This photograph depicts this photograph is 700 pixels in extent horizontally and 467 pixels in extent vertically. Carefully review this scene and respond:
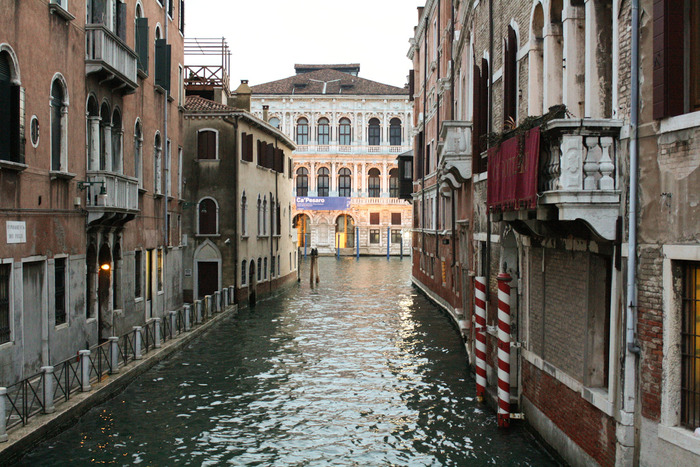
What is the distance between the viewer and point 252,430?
11.0 meters

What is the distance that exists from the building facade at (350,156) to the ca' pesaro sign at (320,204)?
117 cm

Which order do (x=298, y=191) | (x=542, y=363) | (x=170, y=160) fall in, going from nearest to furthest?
(x=542, y=363) < (x=170, y=160) < (x=298, y=191)

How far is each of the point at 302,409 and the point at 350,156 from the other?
174 ft

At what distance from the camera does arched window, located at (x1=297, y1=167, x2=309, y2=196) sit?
213ft

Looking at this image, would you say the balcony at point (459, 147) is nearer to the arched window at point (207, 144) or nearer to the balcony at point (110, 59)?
the balcony at point (110, 59)

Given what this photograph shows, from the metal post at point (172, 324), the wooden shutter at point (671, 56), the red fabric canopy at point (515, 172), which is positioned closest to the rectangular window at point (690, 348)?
the wooden shutter at point (671, 56)

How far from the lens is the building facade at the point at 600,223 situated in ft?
20.5

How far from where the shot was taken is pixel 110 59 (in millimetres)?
14992

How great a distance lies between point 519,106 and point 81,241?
27.6ft

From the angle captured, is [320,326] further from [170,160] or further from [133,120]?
[133,120]

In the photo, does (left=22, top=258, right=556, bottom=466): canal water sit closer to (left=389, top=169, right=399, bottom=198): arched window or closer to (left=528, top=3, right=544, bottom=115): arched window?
(left=528, top=3, right=544, bottom=115): arched window

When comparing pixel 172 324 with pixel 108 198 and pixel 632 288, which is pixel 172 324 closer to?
pixel 108 198

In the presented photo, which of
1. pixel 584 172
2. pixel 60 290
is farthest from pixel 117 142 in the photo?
pixel 584 172

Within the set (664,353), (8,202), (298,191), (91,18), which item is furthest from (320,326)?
(298,191)
